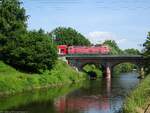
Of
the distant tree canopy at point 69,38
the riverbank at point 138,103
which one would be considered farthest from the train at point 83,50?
the riverbank at point 138,103

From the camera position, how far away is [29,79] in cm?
7269

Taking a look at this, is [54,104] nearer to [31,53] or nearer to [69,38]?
[31,53]

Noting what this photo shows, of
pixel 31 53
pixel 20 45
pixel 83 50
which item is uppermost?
pixel 83 50

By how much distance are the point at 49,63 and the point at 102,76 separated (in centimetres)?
4376

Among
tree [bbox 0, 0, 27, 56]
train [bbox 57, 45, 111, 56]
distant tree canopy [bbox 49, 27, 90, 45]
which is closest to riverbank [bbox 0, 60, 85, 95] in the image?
tree [bbox 0, 0, 27, 56]

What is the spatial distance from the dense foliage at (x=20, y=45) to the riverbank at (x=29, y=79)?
6.85 feet

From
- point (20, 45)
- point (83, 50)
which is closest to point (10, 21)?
point (20, 45)

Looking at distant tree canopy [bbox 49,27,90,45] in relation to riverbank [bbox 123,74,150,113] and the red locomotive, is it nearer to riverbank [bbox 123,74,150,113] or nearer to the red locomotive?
the red locomotive

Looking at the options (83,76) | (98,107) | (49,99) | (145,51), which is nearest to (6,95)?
(49,99)

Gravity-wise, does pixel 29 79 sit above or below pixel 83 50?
below

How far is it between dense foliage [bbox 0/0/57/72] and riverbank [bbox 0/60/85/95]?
209cm

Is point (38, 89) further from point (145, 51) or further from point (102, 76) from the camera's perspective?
point (102, 76)

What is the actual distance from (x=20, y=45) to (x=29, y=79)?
10.9 m

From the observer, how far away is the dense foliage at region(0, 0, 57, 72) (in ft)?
261
